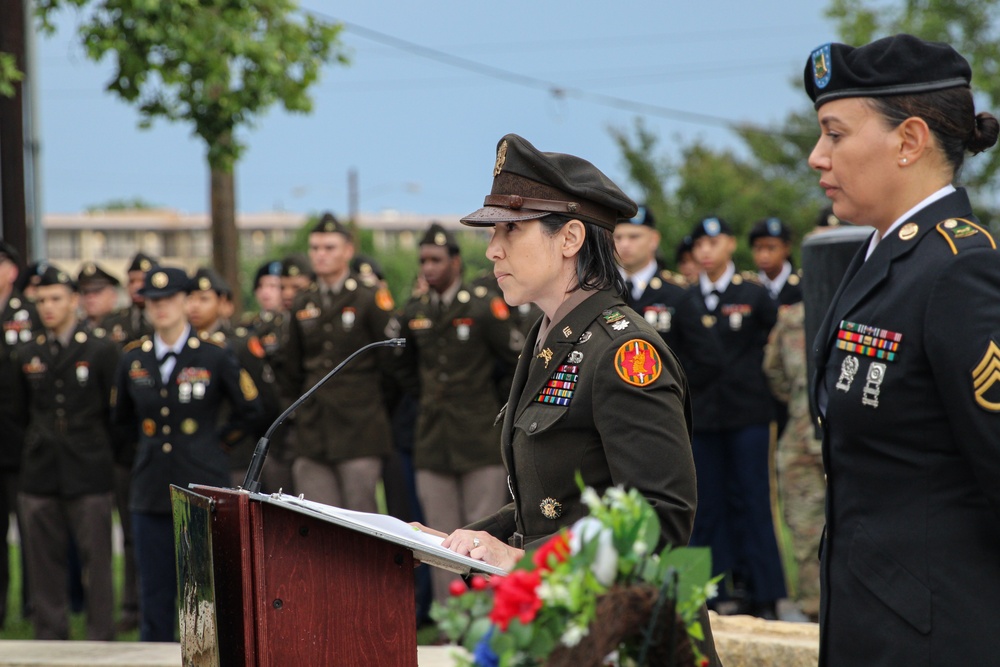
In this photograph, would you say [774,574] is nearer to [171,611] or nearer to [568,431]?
[171,611]

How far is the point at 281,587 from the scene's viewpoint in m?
2.85

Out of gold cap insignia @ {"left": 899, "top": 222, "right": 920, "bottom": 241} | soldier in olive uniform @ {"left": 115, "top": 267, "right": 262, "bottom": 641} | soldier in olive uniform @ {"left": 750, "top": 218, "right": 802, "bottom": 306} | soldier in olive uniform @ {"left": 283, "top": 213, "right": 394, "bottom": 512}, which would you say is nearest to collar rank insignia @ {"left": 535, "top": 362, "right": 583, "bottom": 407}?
gold cap insignia @ {"left": 899, "top": 222, "right": 920, "bottom": 241}

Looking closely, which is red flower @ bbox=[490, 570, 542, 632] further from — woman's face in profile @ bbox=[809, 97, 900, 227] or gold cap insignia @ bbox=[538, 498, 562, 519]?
woman's face in profile @ bbox=[809, 97, 900, 227]

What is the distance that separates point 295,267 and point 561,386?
8.32 m

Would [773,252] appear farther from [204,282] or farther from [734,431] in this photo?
[204,282]

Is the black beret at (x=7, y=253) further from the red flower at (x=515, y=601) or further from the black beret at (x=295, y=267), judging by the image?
the red flower at (x=515, y=601)

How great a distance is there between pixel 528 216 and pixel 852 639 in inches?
45.3

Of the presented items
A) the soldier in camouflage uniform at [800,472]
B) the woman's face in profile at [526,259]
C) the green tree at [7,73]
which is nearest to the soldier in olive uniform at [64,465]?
the green tree at [7,73]

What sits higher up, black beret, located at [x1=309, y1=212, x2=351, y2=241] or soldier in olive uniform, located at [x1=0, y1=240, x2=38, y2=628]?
black beret, located at [x1=309, y1=212, x2=351, y2=241]

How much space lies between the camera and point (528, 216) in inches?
115

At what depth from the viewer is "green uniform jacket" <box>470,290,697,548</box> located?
2.66 m

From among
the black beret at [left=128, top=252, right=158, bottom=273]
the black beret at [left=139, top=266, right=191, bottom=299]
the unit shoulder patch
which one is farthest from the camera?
the black beret at [left=128, top=252, right=158, bottom=273]

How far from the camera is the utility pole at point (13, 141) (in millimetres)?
10102

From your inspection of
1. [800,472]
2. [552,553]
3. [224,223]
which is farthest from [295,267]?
[552,553]
